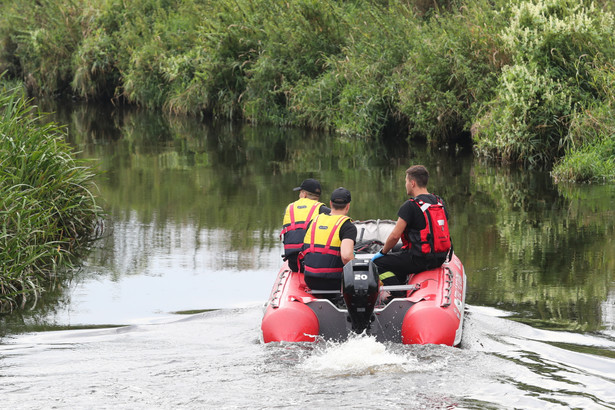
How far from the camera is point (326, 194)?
52.2 feet

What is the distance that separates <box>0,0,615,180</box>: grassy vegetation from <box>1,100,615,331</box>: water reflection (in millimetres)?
943

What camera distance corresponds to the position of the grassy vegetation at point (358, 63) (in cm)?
1780

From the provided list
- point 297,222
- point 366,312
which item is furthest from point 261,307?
point 366,312

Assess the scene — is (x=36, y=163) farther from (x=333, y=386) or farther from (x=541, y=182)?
(x=541, y=182)

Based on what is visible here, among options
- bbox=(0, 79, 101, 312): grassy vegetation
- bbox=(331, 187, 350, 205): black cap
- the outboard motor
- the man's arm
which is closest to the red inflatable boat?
the outboard motor

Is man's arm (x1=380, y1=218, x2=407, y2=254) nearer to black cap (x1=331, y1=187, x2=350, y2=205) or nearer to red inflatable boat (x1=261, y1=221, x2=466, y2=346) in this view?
red inflatable boat (x1=261, y1=221, x2=466, y2=346)

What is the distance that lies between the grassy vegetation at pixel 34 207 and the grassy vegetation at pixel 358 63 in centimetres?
879

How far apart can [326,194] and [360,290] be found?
8770 millimetres

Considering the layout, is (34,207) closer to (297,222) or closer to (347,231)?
(297,222)

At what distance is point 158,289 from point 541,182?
29.1ft

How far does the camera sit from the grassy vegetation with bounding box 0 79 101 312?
9.48 metres

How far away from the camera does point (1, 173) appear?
10250mm

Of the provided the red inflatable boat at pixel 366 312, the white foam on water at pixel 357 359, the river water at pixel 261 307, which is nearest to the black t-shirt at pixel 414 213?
the red inflatable boat at pixel 366 312

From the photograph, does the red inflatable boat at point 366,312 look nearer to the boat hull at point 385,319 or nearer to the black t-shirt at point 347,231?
the boat hull at point 385,319
